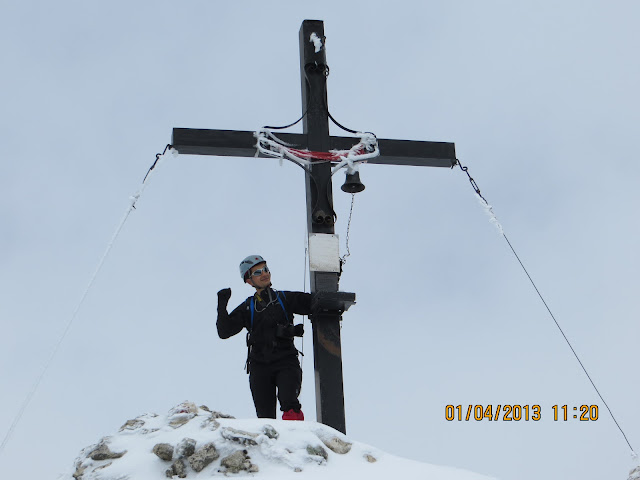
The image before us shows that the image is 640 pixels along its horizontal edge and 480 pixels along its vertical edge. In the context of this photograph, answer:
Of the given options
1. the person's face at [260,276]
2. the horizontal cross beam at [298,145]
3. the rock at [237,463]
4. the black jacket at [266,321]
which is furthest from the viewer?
the horizontal cross beam at [298,145]

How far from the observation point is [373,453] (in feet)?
21.5

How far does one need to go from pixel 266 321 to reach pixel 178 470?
2658 mm

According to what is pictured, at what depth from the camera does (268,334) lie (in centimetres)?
Answer: 847

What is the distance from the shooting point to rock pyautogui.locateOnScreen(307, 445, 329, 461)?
625 centimetres

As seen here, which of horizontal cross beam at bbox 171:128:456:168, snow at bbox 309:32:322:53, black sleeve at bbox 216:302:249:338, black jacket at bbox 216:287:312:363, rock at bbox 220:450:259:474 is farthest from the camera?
snow at bbox 309:32:322:53

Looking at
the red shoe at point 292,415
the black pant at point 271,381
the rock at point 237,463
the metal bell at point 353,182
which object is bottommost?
the rock at point 237,463

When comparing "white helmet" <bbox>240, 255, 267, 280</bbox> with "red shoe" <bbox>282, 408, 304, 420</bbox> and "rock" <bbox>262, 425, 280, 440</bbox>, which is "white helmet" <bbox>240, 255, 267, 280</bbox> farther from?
"rock" <bbox>262, 425, 280, 440</bbox>

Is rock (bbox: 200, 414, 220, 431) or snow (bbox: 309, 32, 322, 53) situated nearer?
rock (bbox: 200, 414, 220, 431)

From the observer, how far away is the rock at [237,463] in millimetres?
5965

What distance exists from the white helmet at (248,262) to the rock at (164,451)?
2827 millimetres

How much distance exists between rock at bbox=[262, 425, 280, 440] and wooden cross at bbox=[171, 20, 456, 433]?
6.10ft

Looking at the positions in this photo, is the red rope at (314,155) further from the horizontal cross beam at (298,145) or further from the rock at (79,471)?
the rock at (79,471)

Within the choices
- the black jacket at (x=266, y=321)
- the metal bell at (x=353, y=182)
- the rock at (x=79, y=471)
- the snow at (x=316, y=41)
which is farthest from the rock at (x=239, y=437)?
the snow at (x=316, y=41)

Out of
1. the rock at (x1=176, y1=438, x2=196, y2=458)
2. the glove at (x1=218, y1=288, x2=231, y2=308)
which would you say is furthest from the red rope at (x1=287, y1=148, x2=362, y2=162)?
the rock at (x1=176, y1=438, x2=196, y2=458)
